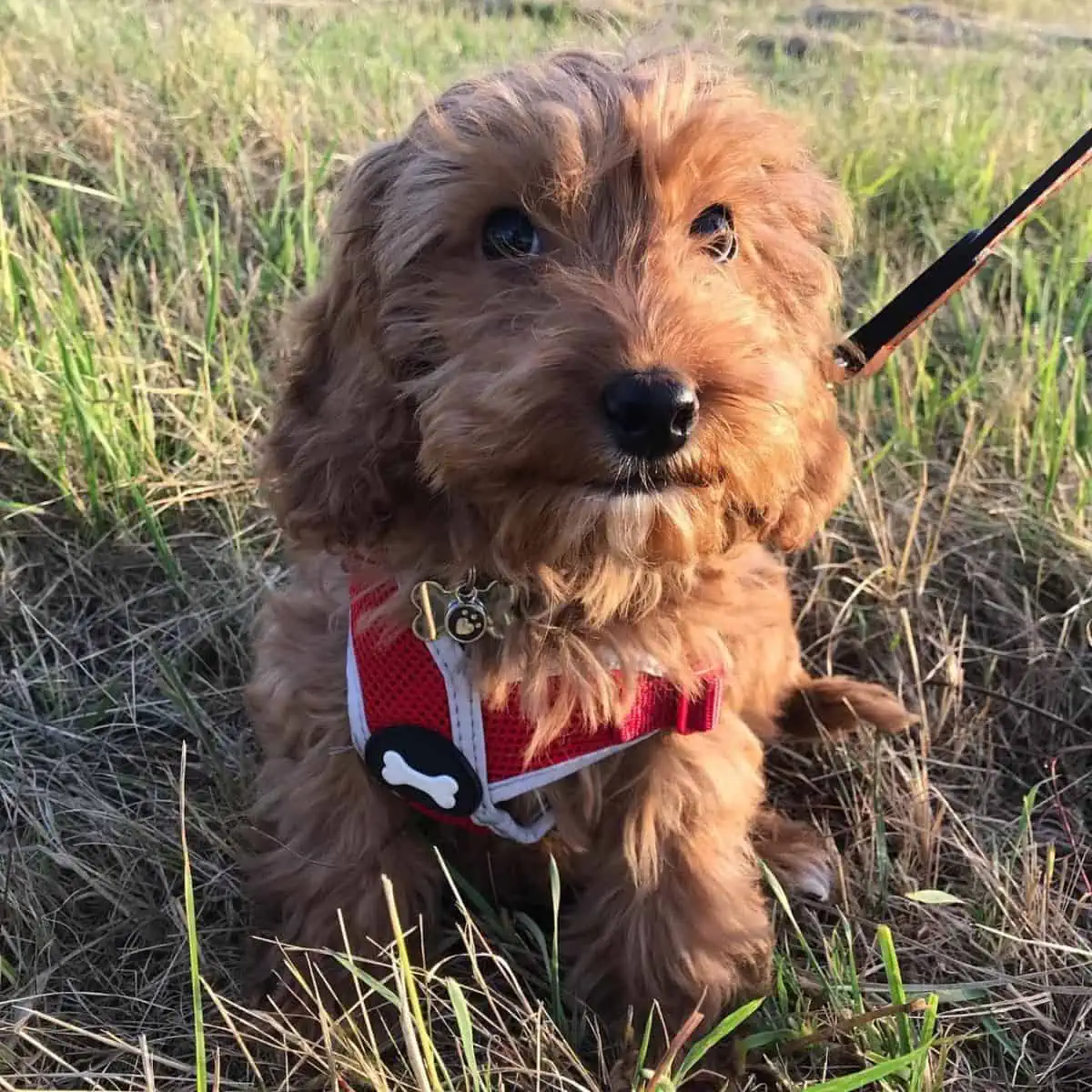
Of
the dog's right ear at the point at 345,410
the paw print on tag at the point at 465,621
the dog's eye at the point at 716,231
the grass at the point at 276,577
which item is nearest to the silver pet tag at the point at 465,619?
the paw print on tag at the point at 465,621

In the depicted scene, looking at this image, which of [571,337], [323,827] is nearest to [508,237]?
[571,337]

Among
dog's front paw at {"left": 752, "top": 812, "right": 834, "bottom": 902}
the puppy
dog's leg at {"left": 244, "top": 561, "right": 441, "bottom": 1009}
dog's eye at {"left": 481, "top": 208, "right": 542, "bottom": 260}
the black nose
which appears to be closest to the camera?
the black nose

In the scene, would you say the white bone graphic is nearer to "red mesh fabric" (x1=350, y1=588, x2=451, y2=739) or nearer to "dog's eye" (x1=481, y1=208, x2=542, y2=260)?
"red mesh fabric" (x1=350, y1=588, x2=451, y2=739)

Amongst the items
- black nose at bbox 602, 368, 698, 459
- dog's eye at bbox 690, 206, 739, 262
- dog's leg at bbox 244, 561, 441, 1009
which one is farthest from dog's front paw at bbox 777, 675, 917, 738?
black nose at bbox 602, 368, 698, 459

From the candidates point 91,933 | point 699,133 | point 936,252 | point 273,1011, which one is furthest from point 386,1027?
point 936,252

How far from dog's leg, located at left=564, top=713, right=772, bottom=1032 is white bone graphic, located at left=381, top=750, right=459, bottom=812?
0.33 meters

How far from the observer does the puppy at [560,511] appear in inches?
64.8

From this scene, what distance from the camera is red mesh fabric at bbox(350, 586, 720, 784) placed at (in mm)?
2021

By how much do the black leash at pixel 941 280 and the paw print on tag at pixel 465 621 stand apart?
37.5 inches

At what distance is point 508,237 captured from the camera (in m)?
1.89

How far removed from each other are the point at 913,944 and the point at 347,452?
1.53 metres

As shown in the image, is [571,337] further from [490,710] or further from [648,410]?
[490,710]

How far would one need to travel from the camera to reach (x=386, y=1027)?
2.11m

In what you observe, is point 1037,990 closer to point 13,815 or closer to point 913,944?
point 913,944
